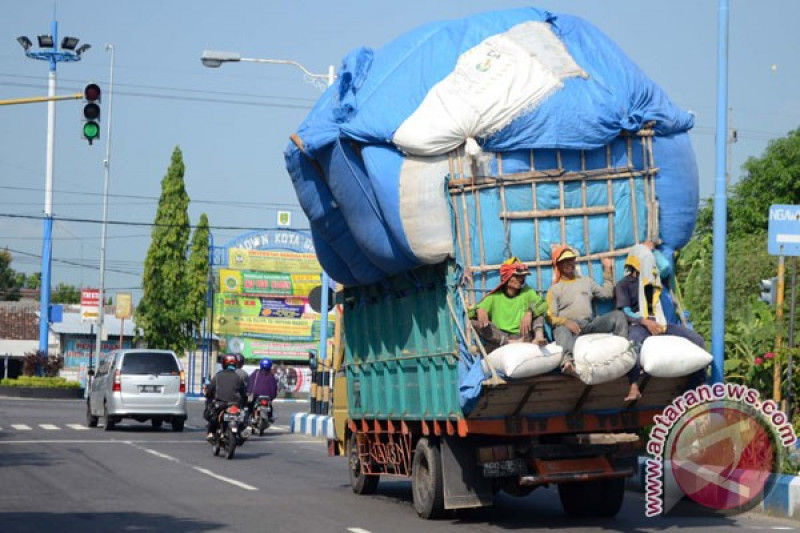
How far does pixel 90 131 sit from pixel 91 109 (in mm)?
391

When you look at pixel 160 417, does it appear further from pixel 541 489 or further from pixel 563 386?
pixel 563 386

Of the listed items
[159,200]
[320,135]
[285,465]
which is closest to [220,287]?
[159,200]

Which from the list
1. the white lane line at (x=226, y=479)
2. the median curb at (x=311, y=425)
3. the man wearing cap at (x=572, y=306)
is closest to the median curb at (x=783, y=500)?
the man wearing cap at (x=572, y=306)

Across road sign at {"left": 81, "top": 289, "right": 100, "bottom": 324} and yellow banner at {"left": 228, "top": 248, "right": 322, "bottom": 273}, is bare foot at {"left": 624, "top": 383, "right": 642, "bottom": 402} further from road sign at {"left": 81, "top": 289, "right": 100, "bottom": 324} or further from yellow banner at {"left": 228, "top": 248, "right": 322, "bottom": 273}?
road sign at {"left": 81, "top": 289, "right": 100, "bottom": 324}

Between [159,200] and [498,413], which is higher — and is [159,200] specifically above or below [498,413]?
above

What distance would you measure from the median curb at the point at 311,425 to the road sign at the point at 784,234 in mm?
15031

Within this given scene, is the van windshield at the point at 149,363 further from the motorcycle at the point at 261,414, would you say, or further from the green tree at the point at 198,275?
the green tree at the point at 198,275

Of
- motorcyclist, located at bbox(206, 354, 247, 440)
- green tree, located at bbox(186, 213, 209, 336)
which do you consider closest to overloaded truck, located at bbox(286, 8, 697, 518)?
motorcyclist, located at bbox(206, 354, 247, 440)

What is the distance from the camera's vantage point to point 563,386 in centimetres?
1167

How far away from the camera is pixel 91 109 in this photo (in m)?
23.5

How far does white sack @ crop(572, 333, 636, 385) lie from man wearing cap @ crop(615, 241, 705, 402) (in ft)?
1.35

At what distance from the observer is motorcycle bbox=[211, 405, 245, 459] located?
72.0 ft

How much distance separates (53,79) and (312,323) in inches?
640

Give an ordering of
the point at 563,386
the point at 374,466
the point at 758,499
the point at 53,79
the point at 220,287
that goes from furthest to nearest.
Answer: the point at 220,287, the point at 53,79, the point at 374,466, the point at 758,499, the point at 563,386
